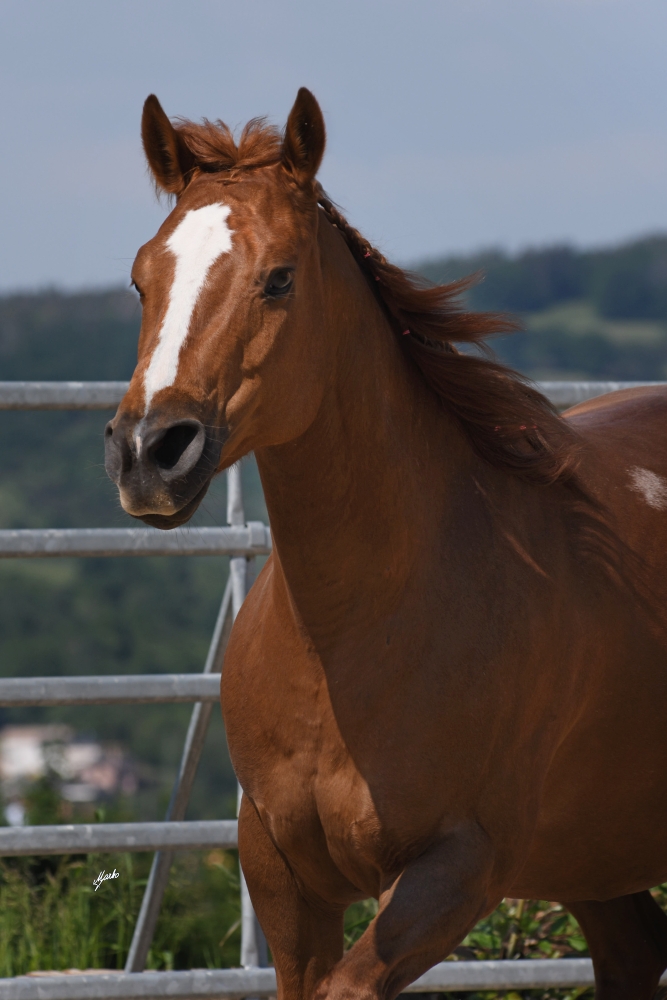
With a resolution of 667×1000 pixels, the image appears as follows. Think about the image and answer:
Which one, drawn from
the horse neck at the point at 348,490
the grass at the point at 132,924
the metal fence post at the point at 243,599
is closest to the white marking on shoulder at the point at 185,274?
the horse neck at the point at 348,490

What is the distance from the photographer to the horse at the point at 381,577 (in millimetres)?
2342

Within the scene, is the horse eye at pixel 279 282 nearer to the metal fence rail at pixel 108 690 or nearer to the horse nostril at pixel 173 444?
the horse nostril at pixel 173 444

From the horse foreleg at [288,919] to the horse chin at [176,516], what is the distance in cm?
93

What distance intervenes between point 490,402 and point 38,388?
1781 mm

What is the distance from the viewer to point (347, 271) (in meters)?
2.67

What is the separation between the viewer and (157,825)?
395cm

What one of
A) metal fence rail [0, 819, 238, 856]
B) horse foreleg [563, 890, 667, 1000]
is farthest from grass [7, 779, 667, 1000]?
horse foreleg [563, 890, 667, 1000]

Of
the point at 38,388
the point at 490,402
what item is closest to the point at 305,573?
the point at 490,402

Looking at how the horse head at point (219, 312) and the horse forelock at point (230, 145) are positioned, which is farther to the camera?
the horse forelock at point (230, 145)

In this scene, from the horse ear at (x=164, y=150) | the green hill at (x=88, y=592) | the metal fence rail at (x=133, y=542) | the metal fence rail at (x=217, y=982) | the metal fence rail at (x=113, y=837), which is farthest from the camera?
the green hill at (x=88, y=592)

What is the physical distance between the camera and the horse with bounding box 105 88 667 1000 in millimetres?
2342

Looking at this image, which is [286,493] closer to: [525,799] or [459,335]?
[459,335]

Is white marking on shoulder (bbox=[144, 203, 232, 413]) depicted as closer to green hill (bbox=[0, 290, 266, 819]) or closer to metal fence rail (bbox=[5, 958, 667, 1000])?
metal fence rail (bbox=[5, 958, 667, 1000])

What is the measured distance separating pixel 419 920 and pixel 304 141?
5.09ft
